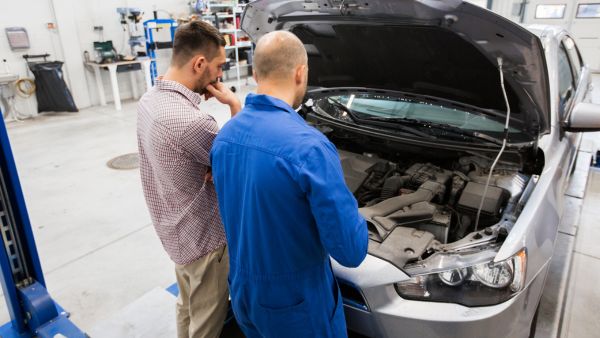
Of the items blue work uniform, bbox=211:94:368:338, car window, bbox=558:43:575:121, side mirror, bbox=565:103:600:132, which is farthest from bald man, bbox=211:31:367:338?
car window, bbox=558:43:575:121

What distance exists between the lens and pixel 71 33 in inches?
270

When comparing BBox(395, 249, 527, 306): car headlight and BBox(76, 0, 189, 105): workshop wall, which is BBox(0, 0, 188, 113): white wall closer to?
BBox(76, 0, 189, 105): workshop wall

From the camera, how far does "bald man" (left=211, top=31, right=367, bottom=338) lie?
1.04 meters

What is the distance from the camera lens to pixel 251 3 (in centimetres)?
205

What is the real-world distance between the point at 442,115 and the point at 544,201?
2.98 ft

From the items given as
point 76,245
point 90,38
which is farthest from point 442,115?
point 90,38

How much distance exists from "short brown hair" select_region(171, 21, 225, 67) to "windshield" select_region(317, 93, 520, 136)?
51.2 inches

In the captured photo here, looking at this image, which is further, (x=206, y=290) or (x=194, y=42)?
(x=206, y=290)

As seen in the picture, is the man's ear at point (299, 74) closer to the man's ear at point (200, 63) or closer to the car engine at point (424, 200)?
the man's ear at point (200, 63)

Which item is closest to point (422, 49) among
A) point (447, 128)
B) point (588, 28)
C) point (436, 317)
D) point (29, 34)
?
point (447, 128)

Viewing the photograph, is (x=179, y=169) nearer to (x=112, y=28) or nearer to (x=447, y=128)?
(x=447, y=128)

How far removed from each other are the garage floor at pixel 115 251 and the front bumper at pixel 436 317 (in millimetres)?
960

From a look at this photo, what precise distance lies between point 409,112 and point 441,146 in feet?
1.44

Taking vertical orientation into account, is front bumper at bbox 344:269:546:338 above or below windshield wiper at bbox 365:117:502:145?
below
